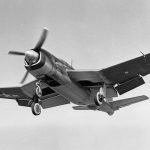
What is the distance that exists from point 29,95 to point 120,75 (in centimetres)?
863

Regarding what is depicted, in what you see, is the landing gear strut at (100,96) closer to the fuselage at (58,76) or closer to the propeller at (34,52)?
the fuselage at (58,76)

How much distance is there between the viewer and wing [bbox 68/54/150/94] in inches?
1153

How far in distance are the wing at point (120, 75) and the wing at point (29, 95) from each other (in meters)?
4.58

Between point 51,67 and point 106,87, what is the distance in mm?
6555

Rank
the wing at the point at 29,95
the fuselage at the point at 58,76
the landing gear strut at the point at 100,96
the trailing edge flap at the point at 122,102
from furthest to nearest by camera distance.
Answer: the wing at the point at 29,95 → the trailing edge flap at the point at 122,102 → the landing gear strut at the point at 100,96 → the fuselage at the point at 58,76

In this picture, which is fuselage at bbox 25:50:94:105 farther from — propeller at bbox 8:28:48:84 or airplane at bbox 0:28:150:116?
propeller at bbox 8:28:48:84

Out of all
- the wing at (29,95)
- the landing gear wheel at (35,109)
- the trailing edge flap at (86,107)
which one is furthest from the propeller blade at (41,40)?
the trailing edge flap at (86,107)

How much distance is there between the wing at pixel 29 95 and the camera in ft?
112

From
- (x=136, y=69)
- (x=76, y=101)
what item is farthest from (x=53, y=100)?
(x=136, y=69)

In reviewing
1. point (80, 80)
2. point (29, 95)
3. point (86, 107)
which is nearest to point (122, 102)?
point (86, 107)

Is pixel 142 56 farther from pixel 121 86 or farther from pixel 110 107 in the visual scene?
pixel 110 107

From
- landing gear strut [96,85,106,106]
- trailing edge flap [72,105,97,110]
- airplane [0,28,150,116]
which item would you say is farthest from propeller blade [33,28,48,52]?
trailing edge flap [72,105,97,110]

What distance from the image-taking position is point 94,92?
32.2m

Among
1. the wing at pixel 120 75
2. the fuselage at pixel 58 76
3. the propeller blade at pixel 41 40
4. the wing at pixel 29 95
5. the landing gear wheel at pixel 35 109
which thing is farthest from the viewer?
the wing at pixel 29 95
